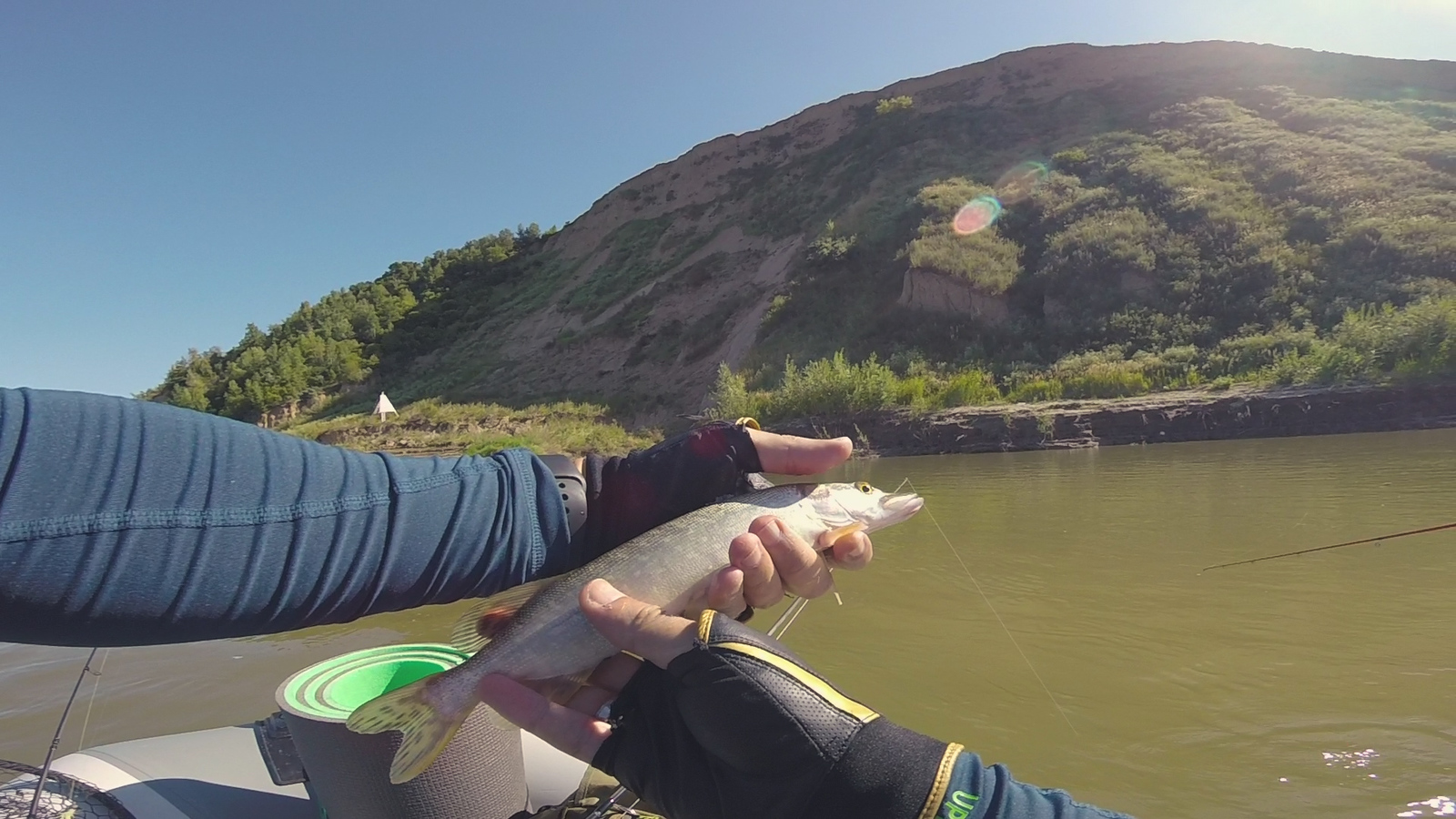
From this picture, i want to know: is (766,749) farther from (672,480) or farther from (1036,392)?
(1036,392)

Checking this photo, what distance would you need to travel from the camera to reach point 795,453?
230 cm

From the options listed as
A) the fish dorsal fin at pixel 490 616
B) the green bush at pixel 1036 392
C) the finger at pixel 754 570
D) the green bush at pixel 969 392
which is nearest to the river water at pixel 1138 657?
the finger at pixel 754 570

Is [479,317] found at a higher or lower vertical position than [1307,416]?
higher

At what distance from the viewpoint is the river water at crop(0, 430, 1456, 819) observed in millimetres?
3605

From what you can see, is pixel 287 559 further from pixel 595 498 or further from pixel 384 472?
pixel 595 498

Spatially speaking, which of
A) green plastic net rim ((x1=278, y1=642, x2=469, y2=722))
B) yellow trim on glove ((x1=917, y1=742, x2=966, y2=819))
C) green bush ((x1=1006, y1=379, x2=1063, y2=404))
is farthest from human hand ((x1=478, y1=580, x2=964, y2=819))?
green bush ((x1=1006, y1=379, x2=1063, y2=404))

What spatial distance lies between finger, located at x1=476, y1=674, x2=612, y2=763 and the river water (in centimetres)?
267

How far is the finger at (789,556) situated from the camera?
2.05 metres

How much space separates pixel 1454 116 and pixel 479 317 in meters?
45.3

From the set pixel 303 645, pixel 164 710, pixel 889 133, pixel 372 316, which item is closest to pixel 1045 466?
pixel 303 645

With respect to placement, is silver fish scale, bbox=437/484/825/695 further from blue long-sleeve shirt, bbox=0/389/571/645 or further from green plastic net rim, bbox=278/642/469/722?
green plastic net rim, bbox=278/642/469/722

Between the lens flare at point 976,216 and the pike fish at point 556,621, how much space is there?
84.2ft

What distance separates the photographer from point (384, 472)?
1.78m

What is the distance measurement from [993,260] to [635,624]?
953 inches
